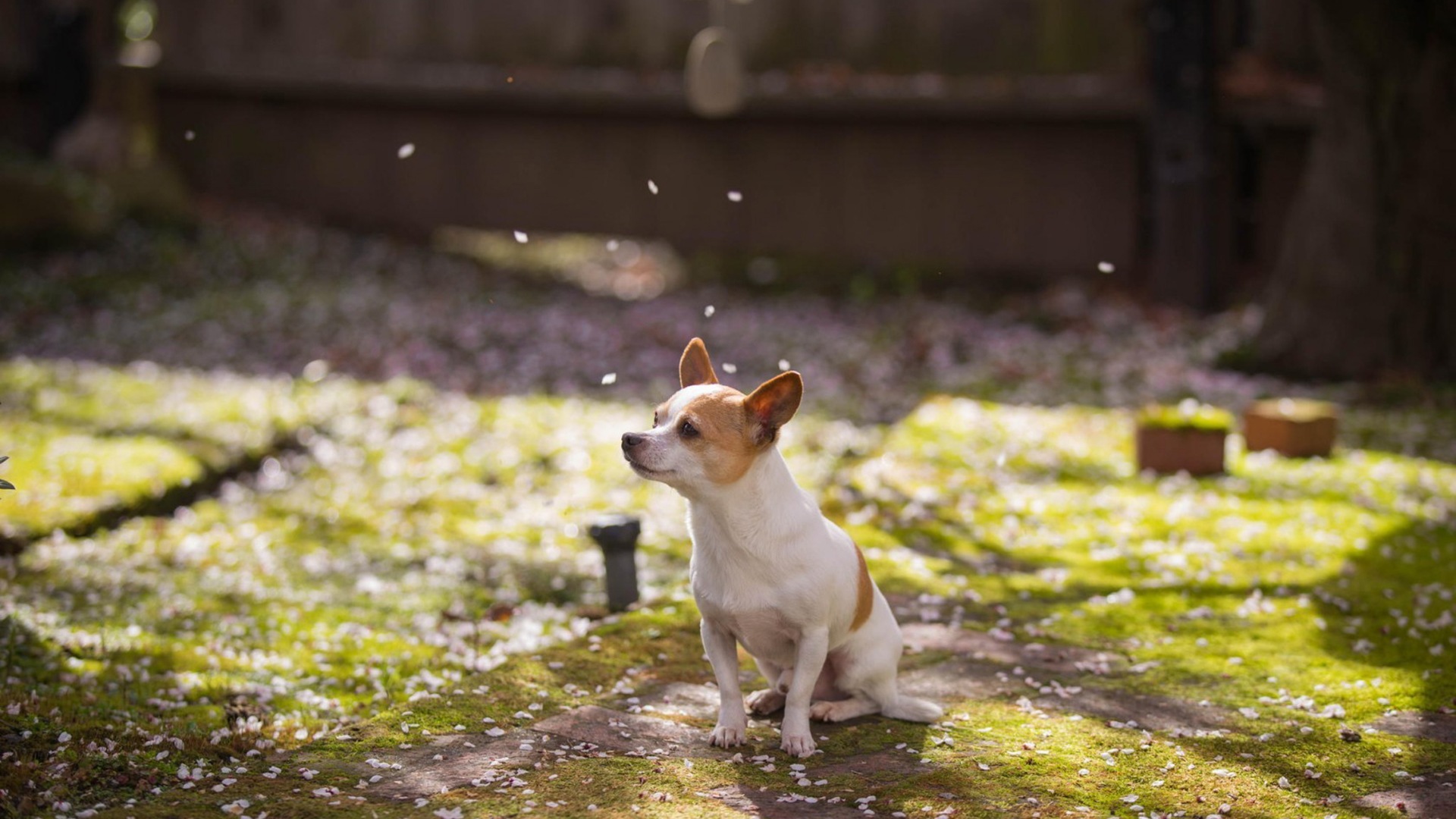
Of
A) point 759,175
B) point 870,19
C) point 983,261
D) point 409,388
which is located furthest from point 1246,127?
point 409,388

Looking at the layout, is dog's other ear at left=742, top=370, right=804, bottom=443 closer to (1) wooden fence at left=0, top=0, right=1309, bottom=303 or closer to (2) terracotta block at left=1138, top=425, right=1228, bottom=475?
(2) terracotta block at left=1138, top=425, right=1228, bottom=475

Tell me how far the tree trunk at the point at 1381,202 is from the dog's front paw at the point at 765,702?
7.50 meters

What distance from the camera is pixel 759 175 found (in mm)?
15508

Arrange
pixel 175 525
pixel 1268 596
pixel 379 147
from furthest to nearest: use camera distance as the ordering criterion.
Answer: pixel 379 147 → pixel 175 525 → pixel 1268 596

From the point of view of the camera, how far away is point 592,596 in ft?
22.1

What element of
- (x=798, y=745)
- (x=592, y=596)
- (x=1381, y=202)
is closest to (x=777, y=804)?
(x=798, y=745)

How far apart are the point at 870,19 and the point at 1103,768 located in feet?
38.0

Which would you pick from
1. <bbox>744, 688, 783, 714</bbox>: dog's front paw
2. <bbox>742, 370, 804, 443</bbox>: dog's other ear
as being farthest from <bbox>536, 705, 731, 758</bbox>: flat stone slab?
<bbox>742, 370, 804, 443</bbox>: dog's other ear

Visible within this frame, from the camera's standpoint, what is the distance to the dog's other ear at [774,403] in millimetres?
4160

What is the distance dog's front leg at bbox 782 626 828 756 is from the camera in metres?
4.34

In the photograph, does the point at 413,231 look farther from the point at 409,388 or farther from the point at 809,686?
the point at 809,686

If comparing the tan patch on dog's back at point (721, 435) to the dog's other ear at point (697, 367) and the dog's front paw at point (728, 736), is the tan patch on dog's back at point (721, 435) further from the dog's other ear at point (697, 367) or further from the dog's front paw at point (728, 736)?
the dog's front paw at point (728, 736)

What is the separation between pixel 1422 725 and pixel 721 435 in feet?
8.51

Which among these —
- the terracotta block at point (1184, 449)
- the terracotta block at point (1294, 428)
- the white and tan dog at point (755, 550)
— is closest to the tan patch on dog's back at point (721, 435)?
the white and tan dog at point (755, 550)
